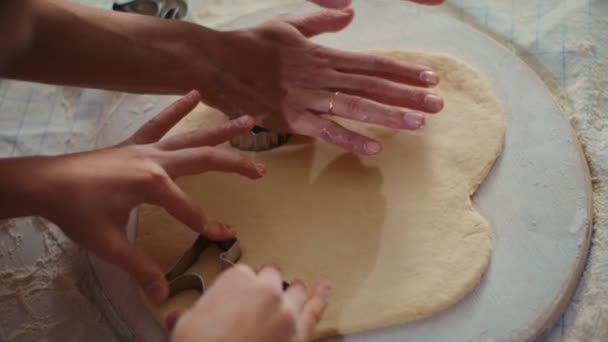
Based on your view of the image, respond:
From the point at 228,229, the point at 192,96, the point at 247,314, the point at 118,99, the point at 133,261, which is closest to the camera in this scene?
the point at 247,314

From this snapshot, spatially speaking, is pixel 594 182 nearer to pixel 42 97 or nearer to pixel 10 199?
pixel 10 199

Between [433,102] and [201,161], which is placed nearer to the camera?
[201,161]

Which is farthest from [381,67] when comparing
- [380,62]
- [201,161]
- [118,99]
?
[118,99]

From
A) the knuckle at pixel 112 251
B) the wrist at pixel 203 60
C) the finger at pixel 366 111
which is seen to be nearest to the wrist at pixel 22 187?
the knuckle at pixel 112 251

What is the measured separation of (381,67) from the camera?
3.59 feet

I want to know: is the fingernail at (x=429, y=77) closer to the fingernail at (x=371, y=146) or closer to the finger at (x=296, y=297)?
the fingernail at (x=371, y=146)

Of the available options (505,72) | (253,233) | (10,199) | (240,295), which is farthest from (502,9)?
(10,199)

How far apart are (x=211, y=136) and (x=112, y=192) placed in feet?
0.62

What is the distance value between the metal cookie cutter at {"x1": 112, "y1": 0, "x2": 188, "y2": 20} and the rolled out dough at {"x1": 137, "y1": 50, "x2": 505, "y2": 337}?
1.64 ft

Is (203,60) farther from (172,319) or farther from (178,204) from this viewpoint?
(172,319)

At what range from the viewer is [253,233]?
1032 mm

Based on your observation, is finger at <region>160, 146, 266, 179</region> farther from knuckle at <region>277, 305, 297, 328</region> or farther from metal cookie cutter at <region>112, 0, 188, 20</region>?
metal cookie cutter at <region>112, 0, 188, 20</region>

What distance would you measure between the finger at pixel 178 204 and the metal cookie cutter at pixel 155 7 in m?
0.65

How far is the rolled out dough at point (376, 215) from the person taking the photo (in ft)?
3.11
